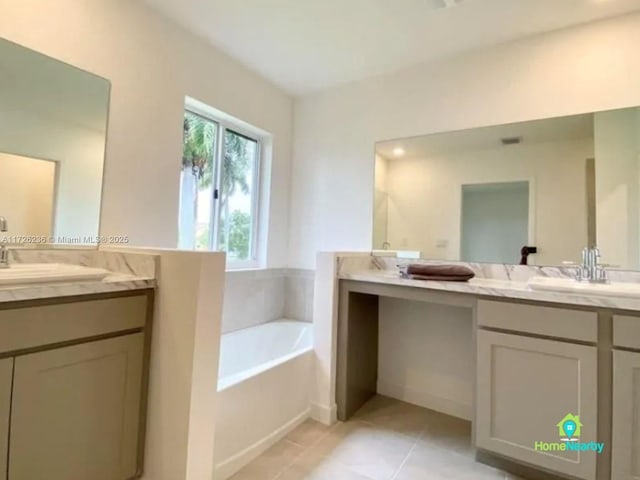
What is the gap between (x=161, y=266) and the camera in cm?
144

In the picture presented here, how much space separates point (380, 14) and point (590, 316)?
1859 mm

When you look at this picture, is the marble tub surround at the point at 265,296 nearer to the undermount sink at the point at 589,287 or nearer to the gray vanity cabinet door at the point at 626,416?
the undermount sink at the point at 589,287

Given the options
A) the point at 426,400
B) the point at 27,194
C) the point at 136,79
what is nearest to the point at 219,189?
the point at 136,79

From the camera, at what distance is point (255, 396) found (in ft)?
5.74

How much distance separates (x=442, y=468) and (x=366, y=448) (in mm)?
390

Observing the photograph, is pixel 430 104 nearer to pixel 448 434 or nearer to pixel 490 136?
pixel 490 136

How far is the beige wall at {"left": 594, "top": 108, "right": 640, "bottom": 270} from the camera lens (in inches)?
72.4

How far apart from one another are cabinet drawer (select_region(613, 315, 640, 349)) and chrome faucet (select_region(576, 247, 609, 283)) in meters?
0.48

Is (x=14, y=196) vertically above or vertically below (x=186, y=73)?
below

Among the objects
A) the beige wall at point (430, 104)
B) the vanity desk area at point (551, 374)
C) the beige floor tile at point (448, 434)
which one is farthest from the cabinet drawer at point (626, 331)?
the beige wall at point (430, 104)

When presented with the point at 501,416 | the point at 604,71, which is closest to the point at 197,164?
the point at 501,416

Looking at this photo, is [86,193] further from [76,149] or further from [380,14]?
[380,14]

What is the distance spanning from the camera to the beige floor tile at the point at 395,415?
2113 mm


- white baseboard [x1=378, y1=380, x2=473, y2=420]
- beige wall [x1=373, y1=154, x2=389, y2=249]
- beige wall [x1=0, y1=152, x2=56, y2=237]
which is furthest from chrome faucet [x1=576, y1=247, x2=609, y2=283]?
beige wall [x1=0, y1=152, x2=56, y2=237]
